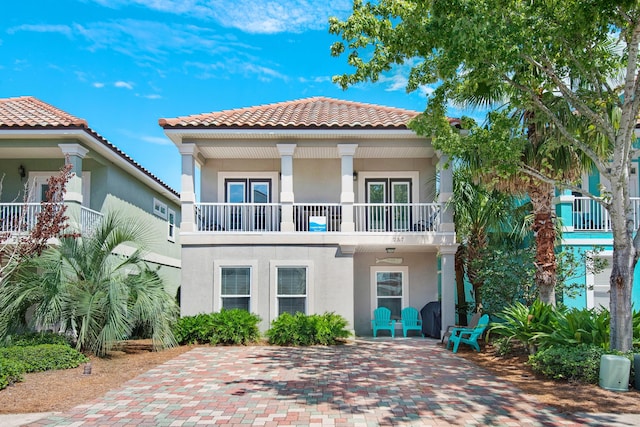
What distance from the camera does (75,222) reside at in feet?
47.0

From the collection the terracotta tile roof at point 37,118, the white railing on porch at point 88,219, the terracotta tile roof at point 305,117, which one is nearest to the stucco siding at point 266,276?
the white railing on porch at point 88,219

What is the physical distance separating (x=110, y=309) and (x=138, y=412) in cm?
461

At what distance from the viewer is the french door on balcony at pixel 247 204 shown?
51.6 ft

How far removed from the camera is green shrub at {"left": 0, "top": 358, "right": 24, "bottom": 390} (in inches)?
333

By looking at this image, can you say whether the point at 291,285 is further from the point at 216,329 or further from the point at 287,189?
the point at 287,189

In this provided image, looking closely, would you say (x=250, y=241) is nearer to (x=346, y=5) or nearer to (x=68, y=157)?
(x=68, y=157)

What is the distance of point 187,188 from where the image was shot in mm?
15133

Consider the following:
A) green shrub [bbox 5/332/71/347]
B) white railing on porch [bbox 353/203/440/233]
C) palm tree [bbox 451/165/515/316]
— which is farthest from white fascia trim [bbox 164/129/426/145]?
green shrub [bbox 5/332/71/347]

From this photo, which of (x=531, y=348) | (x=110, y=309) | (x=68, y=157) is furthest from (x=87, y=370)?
(x=531, y=348)

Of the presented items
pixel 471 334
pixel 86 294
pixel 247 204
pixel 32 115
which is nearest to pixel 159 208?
pixel 32 115

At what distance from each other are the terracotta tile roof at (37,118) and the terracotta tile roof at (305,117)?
7.42ft

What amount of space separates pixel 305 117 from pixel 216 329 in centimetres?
685

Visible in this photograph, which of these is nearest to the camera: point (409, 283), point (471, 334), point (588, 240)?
point (471, 334)

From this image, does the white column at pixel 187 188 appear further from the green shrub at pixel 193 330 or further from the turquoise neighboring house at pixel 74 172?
the green shrub at pixel 193 330
